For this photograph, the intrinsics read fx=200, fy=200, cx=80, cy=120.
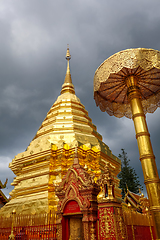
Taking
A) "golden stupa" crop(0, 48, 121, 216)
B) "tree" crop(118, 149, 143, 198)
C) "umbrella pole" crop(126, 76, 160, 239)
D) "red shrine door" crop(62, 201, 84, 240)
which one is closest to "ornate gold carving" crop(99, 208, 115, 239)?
"red shrine door" crop(62, 201, 84, 240)

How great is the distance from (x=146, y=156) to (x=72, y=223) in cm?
311

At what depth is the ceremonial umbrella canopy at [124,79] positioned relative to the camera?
7352 mm

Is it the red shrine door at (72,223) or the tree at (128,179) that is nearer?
the red shrine door at (72,223)

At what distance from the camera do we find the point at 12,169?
11.4 metres

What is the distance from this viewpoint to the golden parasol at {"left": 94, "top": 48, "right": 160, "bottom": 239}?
6376 millimetres

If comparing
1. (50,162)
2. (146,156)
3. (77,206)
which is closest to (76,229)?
(77,206)

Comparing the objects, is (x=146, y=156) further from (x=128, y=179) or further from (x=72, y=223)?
(x=128, y=179)

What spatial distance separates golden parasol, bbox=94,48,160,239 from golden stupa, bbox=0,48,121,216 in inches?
87.0

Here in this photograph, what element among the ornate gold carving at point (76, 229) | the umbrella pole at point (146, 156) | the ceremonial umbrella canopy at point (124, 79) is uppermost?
the ceremonial umbrella canopy at point (124, 79)

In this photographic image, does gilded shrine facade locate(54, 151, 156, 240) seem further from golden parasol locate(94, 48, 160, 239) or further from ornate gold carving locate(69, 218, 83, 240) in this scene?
golden parasol locate(94, 48, 160, 239)

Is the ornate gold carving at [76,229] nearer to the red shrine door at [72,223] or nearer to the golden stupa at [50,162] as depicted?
the red shrine door at [72,223]

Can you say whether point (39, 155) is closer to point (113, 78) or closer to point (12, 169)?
point (12, 169)

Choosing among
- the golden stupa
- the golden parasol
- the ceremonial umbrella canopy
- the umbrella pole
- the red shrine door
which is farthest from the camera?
the golden stupa

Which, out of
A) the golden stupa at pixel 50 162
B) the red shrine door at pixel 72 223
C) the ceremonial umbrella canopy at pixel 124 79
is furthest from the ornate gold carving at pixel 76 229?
the ceremonial umbrella canopy at pixel 124 79
